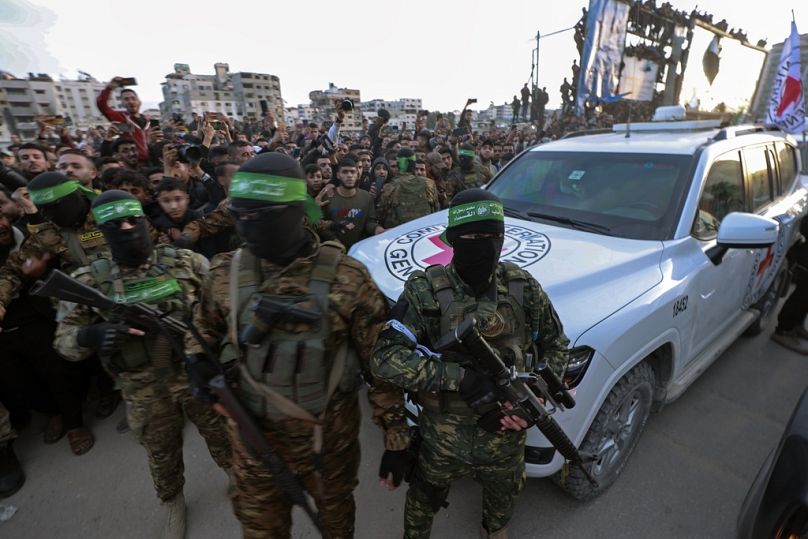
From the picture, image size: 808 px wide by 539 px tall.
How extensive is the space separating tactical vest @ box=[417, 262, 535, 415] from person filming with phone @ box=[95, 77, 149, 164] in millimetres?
5107

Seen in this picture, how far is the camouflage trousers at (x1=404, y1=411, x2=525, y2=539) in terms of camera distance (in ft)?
5.31

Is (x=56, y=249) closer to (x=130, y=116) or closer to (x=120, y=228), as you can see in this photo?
(x=120, y=228)

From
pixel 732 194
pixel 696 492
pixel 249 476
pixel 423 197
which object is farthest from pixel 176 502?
pixel 732 194

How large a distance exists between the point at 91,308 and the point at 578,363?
93.6 inches

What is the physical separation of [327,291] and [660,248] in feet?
6.45

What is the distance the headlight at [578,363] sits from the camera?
1.74 metres

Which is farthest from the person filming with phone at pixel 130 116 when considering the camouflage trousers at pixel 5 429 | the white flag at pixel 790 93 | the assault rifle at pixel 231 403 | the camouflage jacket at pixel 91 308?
the white flag at pixel 790 93

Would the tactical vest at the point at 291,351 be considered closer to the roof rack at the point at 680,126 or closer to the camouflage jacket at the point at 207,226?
the camouflage jacket at the point at 207,226

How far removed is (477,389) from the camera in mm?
1392

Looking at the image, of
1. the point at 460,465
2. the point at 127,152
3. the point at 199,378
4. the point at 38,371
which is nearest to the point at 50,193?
the point at 38,371

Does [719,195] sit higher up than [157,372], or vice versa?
[719,195]

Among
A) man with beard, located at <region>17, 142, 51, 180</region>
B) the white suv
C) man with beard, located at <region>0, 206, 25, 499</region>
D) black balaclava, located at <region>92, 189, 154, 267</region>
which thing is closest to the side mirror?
the white suv

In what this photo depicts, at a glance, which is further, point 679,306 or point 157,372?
point 679,306

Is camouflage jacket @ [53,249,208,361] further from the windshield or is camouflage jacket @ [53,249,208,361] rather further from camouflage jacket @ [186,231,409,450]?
the windshield
